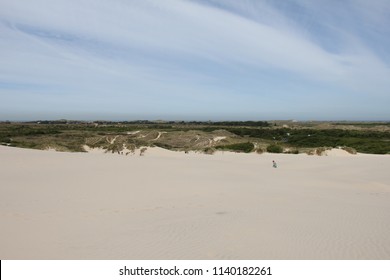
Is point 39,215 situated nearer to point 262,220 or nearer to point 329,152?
point 262,220

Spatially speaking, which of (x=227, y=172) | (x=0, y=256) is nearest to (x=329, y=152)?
(x=227, y=172)

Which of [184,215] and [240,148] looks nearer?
[184,215]

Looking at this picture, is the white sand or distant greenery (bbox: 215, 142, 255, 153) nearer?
the white sand

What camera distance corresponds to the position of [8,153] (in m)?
19.6

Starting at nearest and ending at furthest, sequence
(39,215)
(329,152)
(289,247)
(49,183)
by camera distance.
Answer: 1. (289,247)
2. (39,215)
3. (49,183)
4. (329,152)

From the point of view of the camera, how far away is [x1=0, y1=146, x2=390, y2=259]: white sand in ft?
20.8

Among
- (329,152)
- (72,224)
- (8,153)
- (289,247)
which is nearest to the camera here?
(289,247)

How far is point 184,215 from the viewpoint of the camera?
8.69 meters

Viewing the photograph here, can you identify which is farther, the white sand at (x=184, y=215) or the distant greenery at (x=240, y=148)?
the distant greenery at (x=240, y=148)

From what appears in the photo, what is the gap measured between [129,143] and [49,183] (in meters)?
19.3

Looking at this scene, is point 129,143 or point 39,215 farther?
point 129,143

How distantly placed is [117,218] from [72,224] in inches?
41.7

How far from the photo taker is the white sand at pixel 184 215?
6.33 metres

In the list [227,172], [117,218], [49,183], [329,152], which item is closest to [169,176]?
[227,172]
